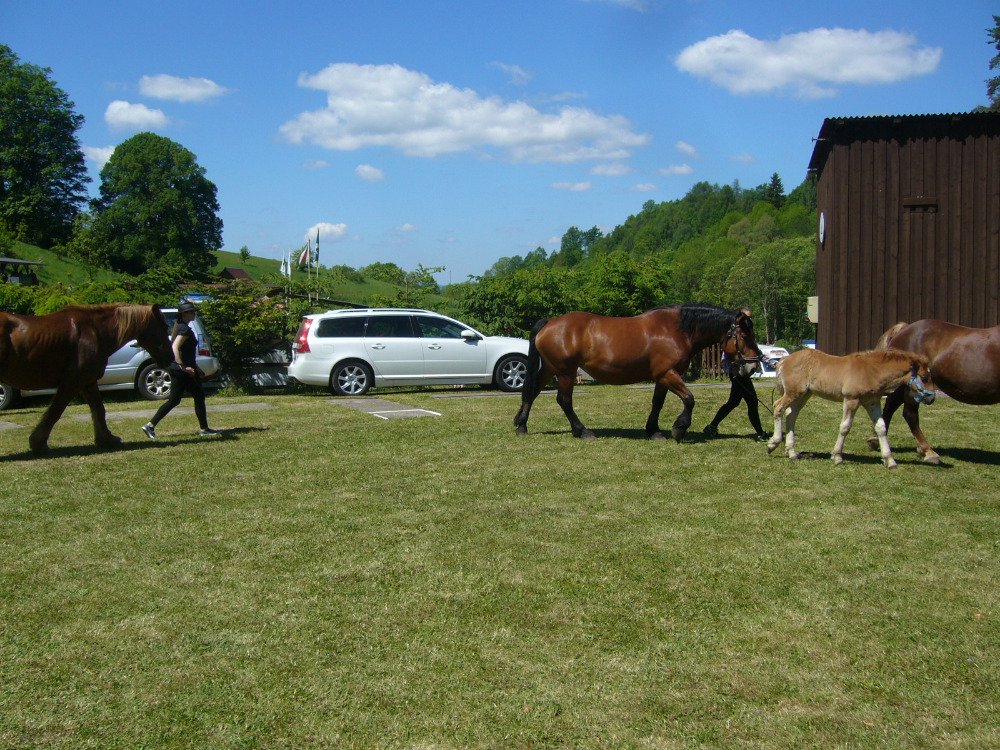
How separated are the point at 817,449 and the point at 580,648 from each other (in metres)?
6.35

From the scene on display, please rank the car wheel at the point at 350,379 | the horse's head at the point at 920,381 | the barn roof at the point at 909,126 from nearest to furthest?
the horse's head at the point at 920,381, the car wheel at the point at 350,379, the barn roof at the point at 909,126

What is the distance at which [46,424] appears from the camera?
9516mm

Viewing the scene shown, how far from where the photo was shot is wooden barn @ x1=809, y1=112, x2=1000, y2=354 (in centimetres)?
1802

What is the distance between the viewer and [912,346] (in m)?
9.26

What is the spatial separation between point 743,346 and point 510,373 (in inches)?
307

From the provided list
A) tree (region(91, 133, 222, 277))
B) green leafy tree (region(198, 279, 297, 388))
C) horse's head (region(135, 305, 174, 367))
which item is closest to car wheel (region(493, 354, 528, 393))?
green leafy tree (region(198, 279, 297, 388))

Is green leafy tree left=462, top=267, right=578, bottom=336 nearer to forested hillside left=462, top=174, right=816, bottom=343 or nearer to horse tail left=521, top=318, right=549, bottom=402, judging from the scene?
forested hillside left=462, top=174, right=816, bottom=343

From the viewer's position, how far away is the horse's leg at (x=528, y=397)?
35.1ft

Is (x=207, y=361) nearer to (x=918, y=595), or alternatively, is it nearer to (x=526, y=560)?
(x=526, y=560)

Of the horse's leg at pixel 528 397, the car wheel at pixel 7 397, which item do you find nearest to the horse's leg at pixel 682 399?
the horse's leg at pixel 528 397

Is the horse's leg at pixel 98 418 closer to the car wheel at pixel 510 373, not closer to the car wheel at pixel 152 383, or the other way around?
the car wheel at pixel 152 383

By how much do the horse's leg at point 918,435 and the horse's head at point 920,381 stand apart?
0.63 m

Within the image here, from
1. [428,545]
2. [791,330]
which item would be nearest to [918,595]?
[428,545]

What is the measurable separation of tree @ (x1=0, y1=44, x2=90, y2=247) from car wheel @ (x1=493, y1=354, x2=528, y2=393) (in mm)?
51570
